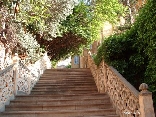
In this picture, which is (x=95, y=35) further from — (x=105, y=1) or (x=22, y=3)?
(x=22, y=3)

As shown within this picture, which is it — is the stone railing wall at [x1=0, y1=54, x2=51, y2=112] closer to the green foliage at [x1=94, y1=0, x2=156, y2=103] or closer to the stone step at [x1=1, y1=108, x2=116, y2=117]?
the stone step at [x1=1, y1=108, x2=116, y2=117]

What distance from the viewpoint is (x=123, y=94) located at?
566 centimetres

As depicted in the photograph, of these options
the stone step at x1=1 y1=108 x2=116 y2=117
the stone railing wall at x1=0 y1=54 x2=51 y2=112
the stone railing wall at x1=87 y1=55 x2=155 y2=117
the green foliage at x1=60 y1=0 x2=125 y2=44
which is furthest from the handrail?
the green foliage at x1=60 y1=0 x2=125 y2=44

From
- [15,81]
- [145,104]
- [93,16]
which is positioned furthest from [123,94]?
[93,16]

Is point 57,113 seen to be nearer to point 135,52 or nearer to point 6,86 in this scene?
point 6,86

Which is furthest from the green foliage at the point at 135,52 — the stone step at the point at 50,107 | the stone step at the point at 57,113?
the stone step at the point at 57,113

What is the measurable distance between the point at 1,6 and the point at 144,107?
7.74 m

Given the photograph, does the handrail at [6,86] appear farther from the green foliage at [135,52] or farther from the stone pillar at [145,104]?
the stone pillar at [145,104]

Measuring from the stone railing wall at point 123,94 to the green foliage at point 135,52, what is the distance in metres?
0.45

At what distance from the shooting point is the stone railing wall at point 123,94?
14.1 ft

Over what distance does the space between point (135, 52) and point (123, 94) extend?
82.0 inches

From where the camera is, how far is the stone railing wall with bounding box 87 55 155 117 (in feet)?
14.1

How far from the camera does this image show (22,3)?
10.9 meters

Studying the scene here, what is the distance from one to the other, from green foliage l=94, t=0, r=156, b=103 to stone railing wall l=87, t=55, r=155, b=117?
0.45 meters
